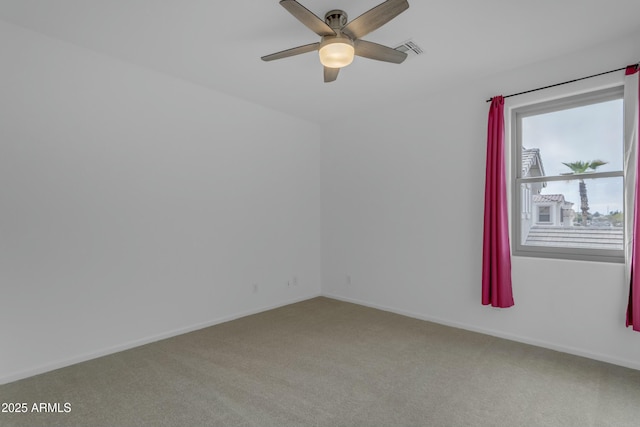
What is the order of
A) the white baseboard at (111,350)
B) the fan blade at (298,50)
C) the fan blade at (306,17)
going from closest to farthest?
the fan blade at (306,17), the fan blade at (298,50), the white baseboard at (111,350)

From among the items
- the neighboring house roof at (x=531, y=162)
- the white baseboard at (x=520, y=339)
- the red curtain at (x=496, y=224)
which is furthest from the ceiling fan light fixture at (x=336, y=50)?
the white baseboard at (x=520, y=339)

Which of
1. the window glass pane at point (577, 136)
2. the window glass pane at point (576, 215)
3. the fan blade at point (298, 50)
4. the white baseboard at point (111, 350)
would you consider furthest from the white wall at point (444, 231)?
the white baseboard at point (111, 350)

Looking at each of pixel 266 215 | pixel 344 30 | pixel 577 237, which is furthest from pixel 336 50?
pixel 577 237

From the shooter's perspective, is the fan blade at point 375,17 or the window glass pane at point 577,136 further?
the window glass pane at point 577,136

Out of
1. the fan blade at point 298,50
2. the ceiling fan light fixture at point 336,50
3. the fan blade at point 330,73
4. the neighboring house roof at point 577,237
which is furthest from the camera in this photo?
the neighboring house roof at point 577,237

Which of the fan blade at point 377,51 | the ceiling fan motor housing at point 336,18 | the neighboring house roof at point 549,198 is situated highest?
the ceiling fan motor housing at point 336,18

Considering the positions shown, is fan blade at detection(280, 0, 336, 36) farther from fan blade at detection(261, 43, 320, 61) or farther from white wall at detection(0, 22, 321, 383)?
white wall at detection(0, 22, 321, 383)

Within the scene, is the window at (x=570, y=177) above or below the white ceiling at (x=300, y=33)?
below

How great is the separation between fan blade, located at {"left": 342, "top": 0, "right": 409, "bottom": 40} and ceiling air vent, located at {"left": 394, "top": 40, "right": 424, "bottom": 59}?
715mm

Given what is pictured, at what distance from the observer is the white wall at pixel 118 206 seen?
2.65 meters

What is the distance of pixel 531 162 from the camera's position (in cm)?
341

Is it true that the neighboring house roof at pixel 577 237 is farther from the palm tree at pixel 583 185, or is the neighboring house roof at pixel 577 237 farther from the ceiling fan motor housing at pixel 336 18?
the ceiling fan motor housing at pixel 336 18

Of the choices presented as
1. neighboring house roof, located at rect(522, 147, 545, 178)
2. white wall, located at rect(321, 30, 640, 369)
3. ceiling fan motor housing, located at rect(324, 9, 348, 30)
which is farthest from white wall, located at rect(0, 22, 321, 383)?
neighboring house roof, located at rect(522, 147, 545, 178)

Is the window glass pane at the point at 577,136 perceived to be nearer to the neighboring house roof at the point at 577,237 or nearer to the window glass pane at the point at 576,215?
the window glass pane at the point at 576,215
